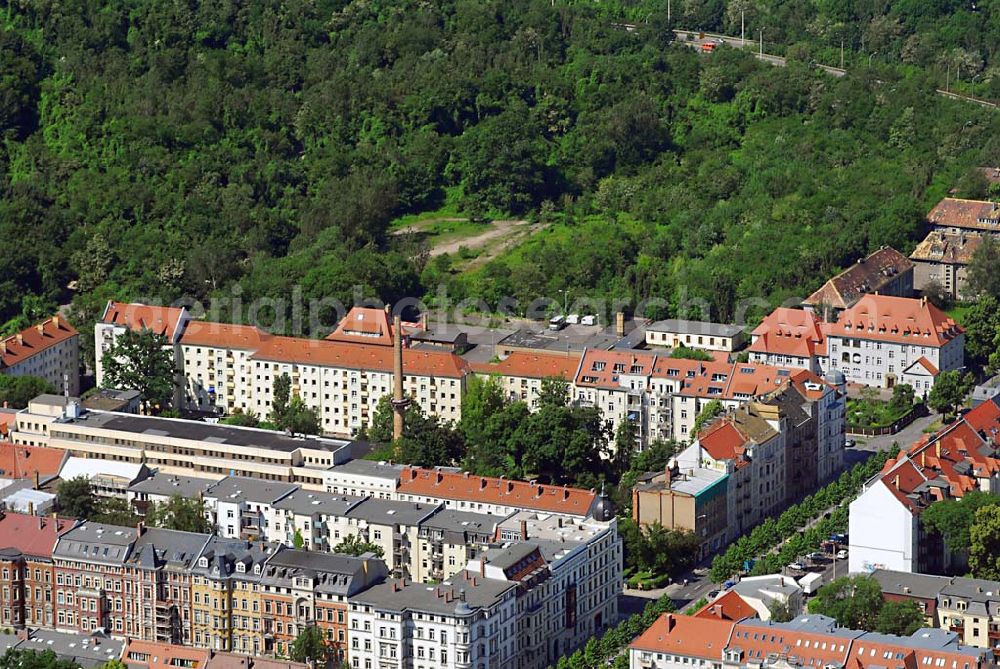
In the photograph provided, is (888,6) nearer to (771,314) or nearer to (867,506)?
(771,314)

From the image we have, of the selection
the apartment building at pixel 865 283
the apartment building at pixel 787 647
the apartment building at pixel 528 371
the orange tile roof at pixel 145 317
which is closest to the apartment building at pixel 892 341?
the apartment building at pixel 865 283

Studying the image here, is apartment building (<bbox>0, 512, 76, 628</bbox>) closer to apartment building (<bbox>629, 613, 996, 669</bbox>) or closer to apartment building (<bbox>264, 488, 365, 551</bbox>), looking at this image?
apartment building (<bbox>264, 488, 365, 551</bbox>)

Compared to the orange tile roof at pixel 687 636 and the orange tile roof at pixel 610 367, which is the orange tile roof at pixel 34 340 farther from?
the orange tile roof at pixel 687 636

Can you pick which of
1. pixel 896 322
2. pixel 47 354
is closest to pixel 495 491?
pixel 896 322

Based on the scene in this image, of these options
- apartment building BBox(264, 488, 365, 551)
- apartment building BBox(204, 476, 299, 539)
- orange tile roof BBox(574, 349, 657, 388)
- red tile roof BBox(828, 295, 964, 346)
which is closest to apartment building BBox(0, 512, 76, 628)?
apartment building BBox(204, 476, 299, 539)

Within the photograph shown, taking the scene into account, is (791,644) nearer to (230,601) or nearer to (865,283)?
(230,601)

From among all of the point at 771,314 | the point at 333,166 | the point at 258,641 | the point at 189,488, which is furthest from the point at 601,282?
the point at 258,641
